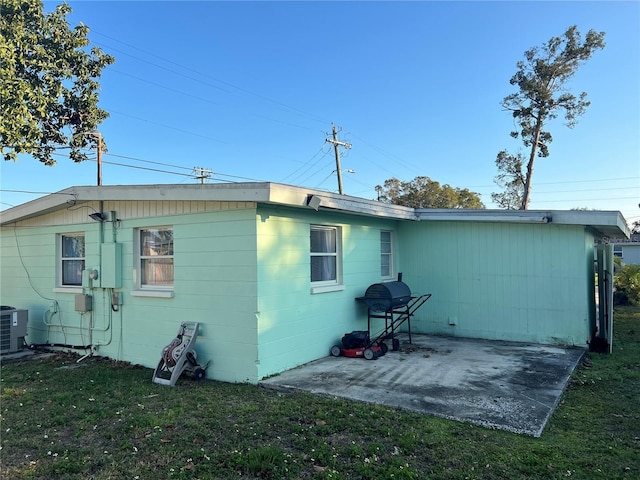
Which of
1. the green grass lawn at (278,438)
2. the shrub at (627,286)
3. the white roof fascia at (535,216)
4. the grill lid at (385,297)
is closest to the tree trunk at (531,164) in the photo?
the shrub at (627,286)

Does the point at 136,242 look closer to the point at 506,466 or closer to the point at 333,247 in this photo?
the point at 333,247

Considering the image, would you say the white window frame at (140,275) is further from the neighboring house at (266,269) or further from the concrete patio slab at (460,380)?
the concrete patio slab at (460,380)

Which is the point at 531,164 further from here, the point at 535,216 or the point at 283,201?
the point at 283,201

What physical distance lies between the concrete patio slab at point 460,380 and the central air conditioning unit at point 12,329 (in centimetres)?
586

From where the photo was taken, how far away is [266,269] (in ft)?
20.0

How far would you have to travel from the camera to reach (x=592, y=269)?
970cm

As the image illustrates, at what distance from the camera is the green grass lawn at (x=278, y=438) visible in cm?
333

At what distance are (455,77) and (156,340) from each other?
1229 centimetres

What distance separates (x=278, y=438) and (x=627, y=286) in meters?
16.8

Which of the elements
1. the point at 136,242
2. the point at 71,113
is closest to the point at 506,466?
the point at 136,242

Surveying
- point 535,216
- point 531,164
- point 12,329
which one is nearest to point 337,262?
point 535,216

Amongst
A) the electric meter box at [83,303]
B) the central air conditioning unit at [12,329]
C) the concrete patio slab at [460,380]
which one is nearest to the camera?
the concrete patio slab at [460,380]

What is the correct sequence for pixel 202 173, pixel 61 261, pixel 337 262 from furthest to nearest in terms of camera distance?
pixel 202 173 < pixel 61 261 < pixel 337 262

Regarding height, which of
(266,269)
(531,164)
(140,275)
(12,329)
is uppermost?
(531,164)
